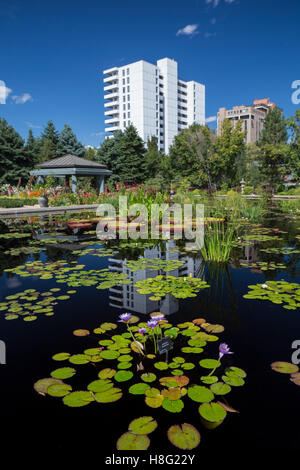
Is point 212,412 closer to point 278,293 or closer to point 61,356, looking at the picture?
point 61,356

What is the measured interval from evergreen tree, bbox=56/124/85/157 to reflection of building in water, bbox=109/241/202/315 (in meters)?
29.5

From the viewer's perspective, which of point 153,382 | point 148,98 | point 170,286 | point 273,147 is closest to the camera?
point 153,382

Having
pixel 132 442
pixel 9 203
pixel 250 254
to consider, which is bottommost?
pixel 132 442

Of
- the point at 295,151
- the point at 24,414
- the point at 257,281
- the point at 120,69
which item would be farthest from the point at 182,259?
the point at 120,69

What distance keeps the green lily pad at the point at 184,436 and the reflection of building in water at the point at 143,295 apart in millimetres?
1229

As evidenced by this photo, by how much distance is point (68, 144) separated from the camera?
31.6m

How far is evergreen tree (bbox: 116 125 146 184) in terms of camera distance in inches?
1088

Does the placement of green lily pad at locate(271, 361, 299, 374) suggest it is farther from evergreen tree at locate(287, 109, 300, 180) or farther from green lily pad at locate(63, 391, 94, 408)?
evergreen tree at locate(287, 109, 300, 180)

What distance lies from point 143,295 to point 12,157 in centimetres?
2730

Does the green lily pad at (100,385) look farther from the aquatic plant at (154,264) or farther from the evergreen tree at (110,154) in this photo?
the evergreen tree at (110,154)

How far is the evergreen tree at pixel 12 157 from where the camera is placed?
25.4 meters

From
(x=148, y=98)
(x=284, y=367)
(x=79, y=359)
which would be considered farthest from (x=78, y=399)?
(x=148, y=98)
